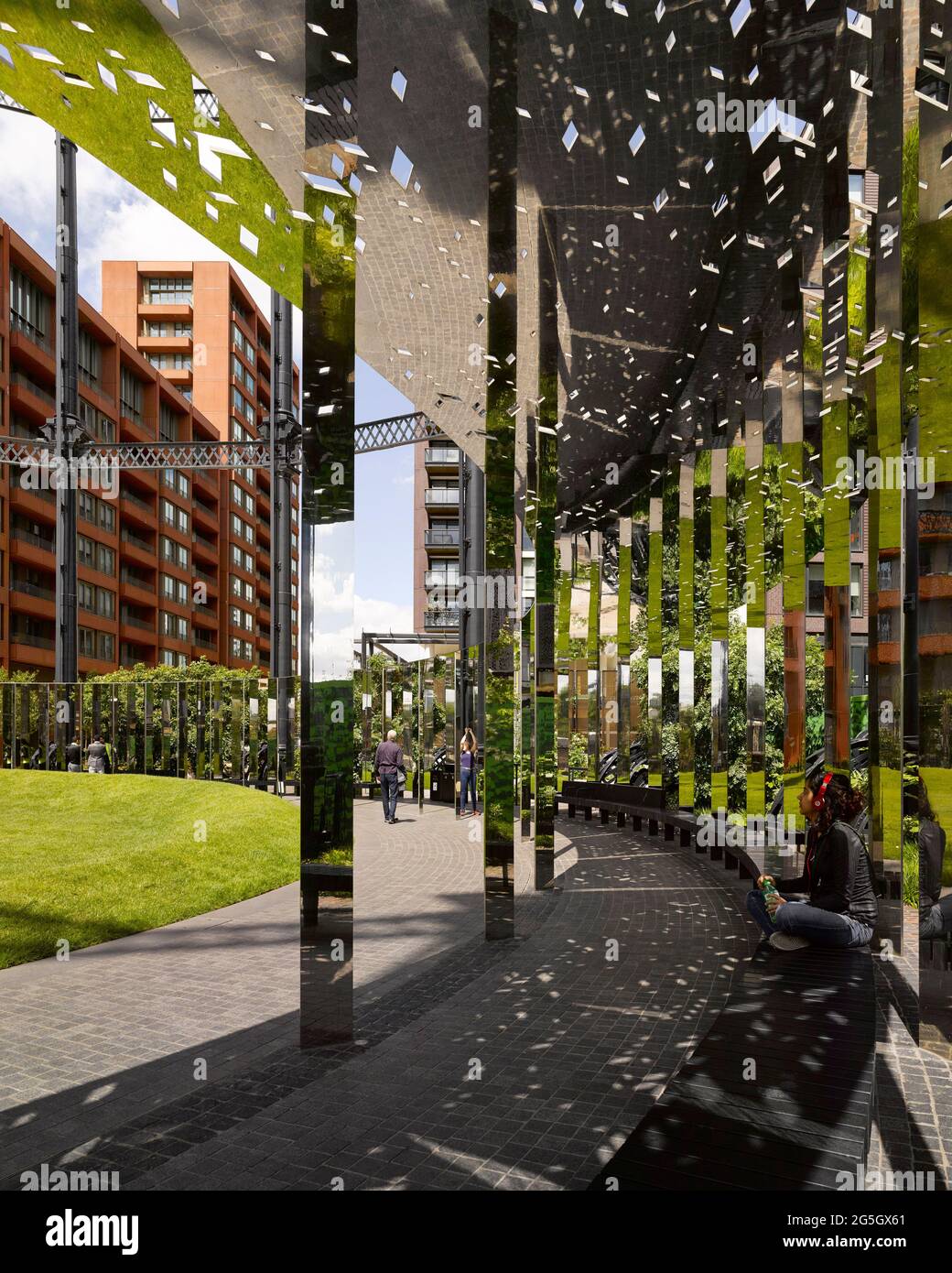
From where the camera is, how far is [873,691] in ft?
23.6

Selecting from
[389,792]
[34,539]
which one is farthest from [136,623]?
[389,792]

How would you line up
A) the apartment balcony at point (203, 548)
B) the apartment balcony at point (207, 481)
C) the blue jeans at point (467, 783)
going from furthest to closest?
1. the apartment balcony at point (207, 481)
2. the apartment balcony at point (203, 548)
3. the blue jeans at point (467, 783)

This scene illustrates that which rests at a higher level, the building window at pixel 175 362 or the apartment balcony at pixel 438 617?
the building window at pixel 175 362

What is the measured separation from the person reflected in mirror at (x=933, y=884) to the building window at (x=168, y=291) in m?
84.2

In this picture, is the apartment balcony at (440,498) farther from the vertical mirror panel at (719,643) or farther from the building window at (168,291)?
the vertical mirror panel at (719,643)

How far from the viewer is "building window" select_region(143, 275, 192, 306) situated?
78500 millimetres

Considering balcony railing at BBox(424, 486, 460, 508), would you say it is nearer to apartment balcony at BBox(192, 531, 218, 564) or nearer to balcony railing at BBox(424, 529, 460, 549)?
balcony railing at BBox(424, 529, 460, 549)

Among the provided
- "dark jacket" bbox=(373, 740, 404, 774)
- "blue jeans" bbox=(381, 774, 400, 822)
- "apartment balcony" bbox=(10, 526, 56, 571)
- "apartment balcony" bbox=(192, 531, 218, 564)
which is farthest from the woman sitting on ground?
"apartment balcony" bbox=(192, 531, 218, 564)

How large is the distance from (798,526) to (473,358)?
15.2 feet

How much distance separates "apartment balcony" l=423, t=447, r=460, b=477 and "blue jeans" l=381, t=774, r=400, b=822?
59992 mm

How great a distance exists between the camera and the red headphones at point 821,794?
21.6 ft

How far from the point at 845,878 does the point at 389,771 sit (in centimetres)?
1295

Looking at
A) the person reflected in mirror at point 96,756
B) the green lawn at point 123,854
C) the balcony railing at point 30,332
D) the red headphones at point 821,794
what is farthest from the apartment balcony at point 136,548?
the red headphones at point 821,794
